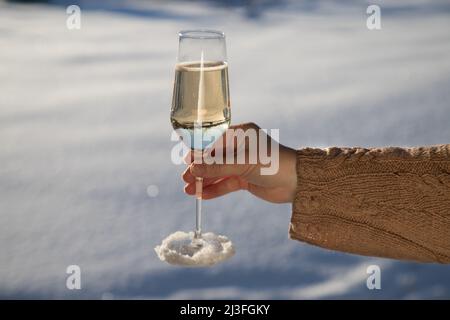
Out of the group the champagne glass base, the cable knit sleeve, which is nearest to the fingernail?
the champagne glass base

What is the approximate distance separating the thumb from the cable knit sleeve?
15cm

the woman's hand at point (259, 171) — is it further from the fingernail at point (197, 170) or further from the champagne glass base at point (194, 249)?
the champagne glass base at point (194, 249)

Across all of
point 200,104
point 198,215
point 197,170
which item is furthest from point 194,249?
point 200,104

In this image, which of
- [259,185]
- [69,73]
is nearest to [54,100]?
[69,73]

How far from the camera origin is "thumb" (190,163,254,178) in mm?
1761

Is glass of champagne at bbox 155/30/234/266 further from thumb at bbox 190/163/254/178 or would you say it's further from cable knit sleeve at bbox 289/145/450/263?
cable knit sleeve at bbox 289/145/450/263

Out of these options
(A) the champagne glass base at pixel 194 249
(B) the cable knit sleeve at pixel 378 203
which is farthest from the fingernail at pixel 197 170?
(B) the cable knit sleeve at pixel 378 203

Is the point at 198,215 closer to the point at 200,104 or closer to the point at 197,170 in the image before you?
the point at 197,170

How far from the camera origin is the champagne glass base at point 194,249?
1602 millimetres

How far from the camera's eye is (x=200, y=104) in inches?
63.2

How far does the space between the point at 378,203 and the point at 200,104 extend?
0.57 meters

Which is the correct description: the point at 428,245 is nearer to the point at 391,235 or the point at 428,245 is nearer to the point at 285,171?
the point at 391,235

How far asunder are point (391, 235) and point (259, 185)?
15.9 inches

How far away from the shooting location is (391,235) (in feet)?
5.85
